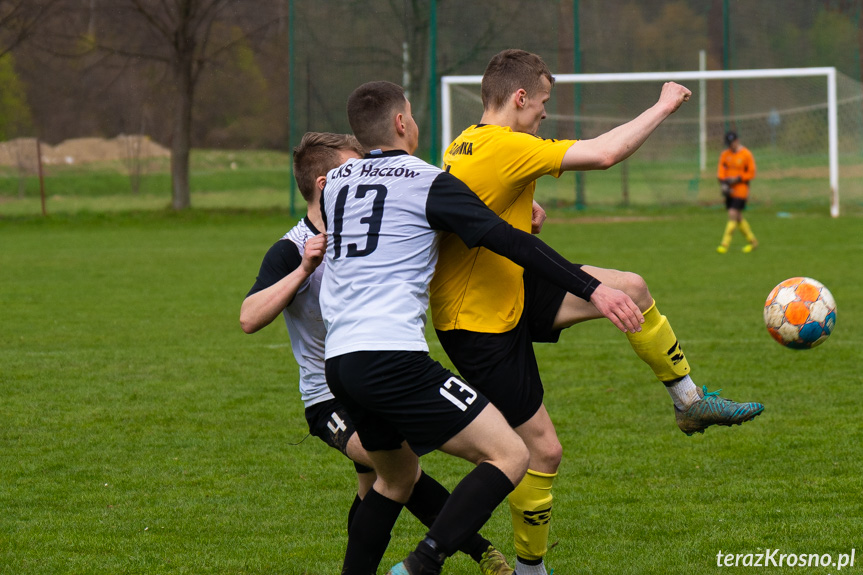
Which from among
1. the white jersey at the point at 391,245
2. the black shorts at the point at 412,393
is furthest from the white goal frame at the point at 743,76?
the black shorts at the point at 412,393

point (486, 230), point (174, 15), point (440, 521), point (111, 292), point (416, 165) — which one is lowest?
point (111, 292)

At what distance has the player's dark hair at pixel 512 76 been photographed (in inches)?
147

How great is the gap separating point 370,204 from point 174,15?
28.7 m

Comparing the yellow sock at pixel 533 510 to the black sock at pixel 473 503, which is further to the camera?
the yellow sock at pixel 533 510

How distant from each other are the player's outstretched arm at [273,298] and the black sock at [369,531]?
0.74 meters

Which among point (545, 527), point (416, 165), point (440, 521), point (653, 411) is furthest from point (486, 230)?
point (653, 411)

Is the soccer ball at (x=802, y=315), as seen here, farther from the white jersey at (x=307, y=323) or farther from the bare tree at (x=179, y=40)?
the bare tree at (x=179, y=40)

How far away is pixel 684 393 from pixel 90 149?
27293 mm

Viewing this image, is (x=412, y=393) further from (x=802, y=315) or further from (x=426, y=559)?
(x=802, y=315)

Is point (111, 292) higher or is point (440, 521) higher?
point (440, 521)

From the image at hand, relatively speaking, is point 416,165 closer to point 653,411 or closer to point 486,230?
point 486,230

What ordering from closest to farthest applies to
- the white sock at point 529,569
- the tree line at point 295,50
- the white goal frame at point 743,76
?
the white sock at point 529,569, the white goal frame at point 743,76, the tree line at point 295,50

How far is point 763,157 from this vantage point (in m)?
26.1

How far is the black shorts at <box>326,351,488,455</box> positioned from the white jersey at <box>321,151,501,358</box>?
43 mm
